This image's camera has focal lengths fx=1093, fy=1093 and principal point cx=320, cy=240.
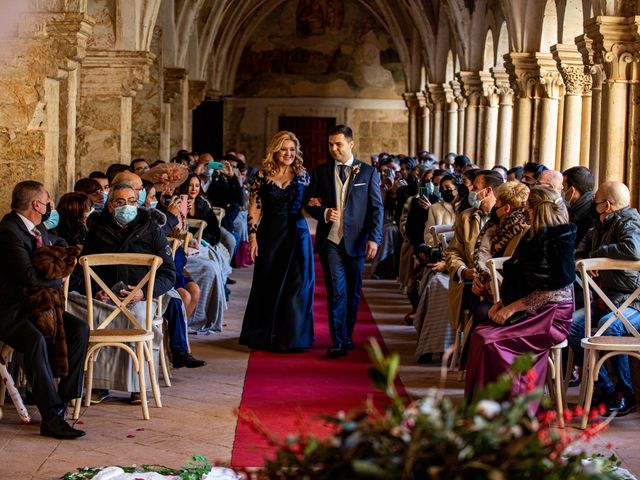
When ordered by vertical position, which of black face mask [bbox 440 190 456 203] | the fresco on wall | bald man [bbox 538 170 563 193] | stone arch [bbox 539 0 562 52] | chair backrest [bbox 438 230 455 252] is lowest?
chair backrest [bbox 438 230 455 252]

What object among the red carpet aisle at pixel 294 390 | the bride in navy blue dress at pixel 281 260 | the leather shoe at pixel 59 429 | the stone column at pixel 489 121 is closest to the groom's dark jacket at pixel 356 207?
the bride in navy blue dress at pixel 281 260

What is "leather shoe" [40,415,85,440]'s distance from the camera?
5.38 meters

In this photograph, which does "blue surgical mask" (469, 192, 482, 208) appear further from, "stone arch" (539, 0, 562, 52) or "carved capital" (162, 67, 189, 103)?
"carved capital" (162, 67, 189, 103)

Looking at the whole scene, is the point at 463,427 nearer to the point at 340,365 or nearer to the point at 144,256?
the point at 144,256

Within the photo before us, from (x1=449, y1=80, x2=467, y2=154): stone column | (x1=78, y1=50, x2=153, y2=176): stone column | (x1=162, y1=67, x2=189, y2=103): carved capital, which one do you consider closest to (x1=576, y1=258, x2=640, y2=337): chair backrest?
(x1=78, y1=50, x2=153, y2=176): stone column

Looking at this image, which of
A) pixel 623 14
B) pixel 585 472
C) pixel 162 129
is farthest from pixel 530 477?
pixel 162 129

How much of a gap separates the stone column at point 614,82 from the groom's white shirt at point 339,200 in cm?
295

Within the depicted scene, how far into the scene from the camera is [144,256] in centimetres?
599

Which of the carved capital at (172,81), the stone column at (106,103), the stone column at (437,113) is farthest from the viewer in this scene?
the stone column at (437,113)

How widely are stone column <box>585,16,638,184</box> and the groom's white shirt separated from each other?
2.95 metres

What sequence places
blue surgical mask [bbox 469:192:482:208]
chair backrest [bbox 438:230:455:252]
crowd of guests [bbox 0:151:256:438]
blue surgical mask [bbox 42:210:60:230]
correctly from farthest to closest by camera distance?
1. chair backrest [bbox 438:230:455:252]
2. blue surgical mask [bbox 469:192:482:208]
3. blue surgical mask [bbox 42:210:60:230]
4. crowd of guests [bbox 0:151:256:438]

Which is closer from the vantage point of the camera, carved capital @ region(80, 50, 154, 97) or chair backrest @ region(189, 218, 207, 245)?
chair backrest @ region(189, 218, 207, 245)

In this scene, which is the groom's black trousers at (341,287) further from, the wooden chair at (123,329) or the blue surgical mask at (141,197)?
the wooden chair at (123,329)

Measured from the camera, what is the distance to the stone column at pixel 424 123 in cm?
2824
